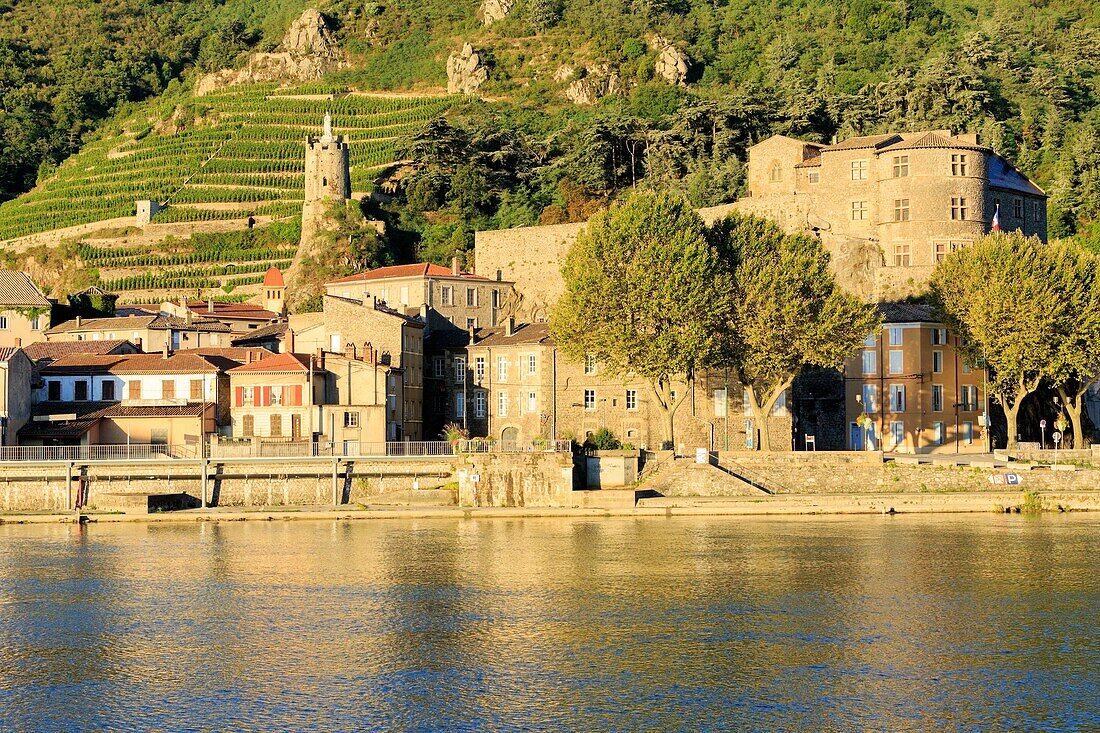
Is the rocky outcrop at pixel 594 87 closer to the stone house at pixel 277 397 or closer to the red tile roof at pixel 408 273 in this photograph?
the red tile roof at pixel 408 273

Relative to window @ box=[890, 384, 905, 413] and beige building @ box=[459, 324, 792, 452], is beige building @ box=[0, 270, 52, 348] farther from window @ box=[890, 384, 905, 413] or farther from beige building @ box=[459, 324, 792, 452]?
window @ box=[890, 384, 905, 413]

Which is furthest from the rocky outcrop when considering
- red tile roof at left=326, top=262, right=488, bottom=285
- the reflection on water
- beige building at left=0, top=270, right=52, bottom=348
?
the reflection on water

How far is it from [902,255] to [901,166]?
180 inches

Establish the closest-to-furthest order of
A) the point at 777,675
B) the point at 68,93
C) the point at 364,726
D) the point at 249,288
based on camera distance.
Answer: the point at 364,726 < the point at 777,675 < the point at 249,288 < the point at 68,93

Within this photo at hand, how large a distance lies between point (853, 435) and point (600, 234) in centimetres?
1556

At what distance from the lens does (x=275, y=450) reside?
61.9m

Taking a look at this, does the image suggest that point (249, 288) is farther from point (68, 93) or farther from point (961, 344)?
point (68, 93)

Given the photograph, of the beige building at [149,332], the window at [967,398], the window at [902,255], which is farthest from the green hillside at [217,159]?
the window at [967,398]

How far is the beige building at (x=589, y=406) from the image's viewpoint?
6769 centimetres

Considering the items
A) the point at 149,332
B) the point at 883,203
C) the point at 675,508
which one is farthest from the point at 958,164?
the point at 149,332

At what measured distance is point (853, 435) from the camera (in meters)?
70.0

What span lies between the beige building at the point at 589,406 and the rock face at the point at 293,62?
7680 cm

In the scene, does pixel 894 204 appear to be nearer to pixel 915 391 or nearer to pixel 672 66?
pixel 915 391

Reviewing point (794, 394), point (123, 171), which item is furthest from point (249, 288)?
point (794, 394)
